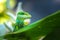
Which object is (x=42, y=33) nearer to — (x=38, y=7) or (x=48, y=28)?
(x=48, y=28)

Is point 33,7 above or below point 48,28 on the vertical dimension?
above

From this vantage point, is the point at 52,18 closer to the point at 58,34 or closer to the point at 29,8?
the point at 58,34

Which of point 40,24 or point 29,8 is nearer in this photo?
point 40,24

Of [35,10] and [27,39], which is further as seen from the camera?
[35,10]

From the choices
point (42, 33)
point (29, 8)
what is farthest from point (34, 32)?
point (29, 8)

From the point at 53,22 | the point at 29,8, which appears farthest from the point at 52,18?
the point at 29,8

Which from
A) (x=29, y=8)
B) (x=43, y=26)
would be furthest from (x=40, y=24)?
(x=29, y=8)

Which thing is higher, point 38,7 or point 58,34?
point 38,7

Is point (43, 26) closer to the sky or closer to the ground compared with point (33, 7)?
closer to the ground

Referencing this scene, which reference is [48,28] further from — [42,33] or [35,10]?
[35,10]

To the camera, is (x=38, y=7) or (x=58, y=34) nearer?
(x=58, y=34)
